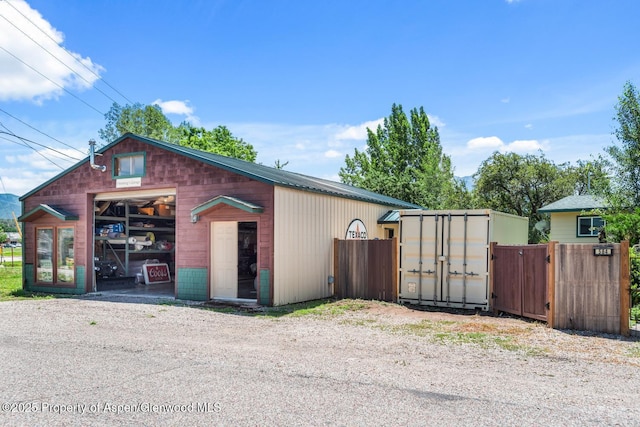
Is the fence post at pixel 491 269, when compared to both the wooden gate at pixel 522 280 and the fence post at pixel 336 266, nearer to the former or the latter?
the wooden gate at pixel 522 280

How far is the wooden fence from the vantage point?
349 inches

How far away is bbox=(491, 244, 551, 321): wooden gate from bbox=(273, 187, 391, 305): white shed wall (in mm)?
4712

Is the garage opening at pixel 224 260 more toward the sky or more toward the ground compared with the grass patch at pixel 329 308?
more toward the sky

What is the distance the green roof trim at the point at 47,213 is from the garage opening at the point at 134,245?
1340 millimetres

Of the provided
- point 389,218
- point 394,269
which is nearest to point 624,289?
point 394,269

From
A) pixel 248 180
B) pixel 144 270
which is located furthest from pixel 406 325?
pixel 144 270

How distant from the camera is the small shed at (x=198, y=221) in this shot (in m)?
12.6

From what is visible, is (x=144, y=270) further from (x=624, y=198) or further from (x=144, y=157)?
(x=624, y=198)

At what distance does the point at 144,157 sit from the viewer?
14578 mm

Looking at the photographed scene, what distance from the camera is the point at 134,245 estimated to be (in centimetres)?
1975

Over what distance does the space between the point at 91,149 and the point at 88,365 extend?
9.91m

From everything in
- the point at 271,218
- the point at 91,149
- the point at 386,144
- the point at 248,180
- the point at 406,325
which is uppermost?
the point at 386,144

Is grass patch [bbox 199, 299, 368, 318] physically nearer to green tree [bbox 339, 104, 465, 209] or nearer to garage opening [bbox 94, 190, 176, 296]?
garage opening [bbox 94, 190, 176, 296]

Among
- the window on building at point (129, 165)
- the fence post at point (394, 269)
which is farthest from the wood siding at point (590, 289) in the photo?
the window on building at point (129, 165)
